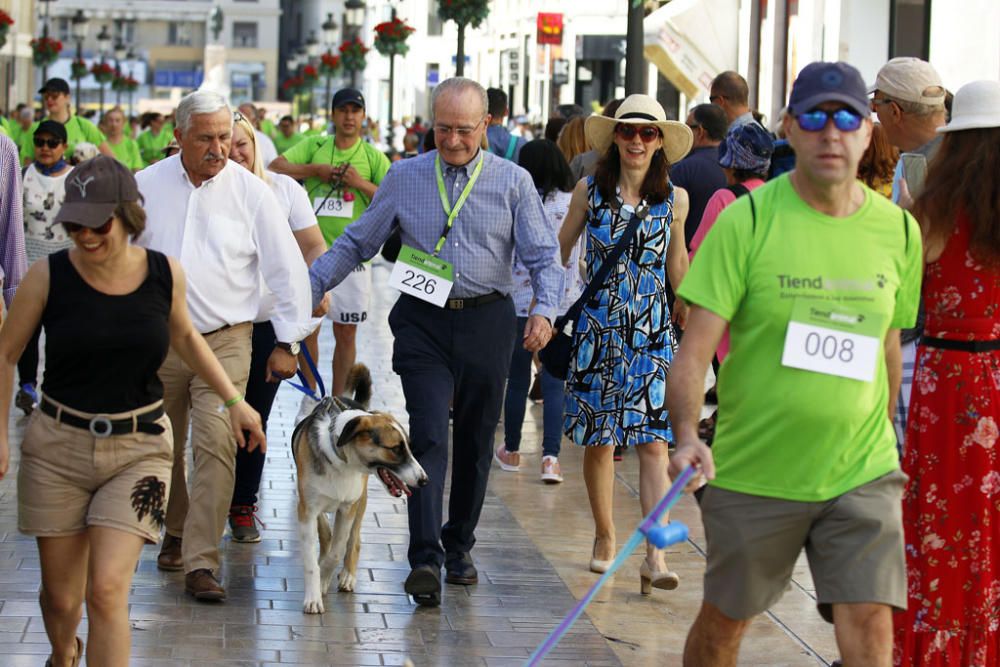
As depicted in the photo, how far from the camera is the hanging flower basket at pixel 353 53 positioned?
1759 inches

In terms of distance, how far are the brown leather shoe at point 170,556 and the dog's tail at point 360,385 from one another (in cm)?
99

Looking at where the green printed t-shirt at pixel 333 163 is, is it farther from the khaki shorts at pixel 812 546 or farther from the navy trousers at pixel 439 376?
the khaki shorts at pixel 812 546

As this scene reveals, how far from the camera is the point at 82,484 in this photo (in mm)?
5160

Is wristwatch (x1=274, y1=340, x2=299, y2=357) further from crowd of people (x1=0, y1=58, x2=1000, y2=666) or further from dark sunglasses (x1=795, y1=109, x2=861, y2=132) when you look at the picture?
dark sunglasses (x1=795, y1=109, x2=861, y2=132)

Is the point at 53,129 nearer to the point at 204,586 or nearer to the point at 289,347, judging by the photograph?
the point at 289,347

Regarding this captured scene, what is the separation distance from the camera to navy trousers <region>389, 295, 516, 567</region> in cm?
726

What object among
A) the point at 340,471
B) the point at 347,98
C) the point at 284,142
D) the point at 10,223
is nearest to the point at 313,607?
the point at 340,471

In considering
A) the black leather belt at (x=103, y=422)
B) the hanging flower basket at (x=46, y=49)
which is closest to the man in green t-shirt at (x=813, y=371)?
the black leather belt at (x=103, y=422)

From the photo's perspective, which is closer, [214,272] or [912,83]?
[912,83]

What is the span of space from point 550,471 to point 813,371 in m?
5.61

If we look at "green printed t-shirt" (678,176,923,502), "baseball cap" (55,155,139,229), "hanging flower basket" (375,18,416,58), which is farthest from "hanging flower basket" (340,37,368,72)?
"green printed t-shirt" (678,176,923,502)

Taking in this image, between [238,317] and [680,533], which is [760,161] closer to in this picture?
[238,317]

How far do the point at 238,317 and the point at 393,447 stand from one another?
82cm

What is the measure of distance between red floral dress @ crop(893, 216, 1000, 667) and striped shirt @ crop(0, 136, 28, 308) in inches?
174
